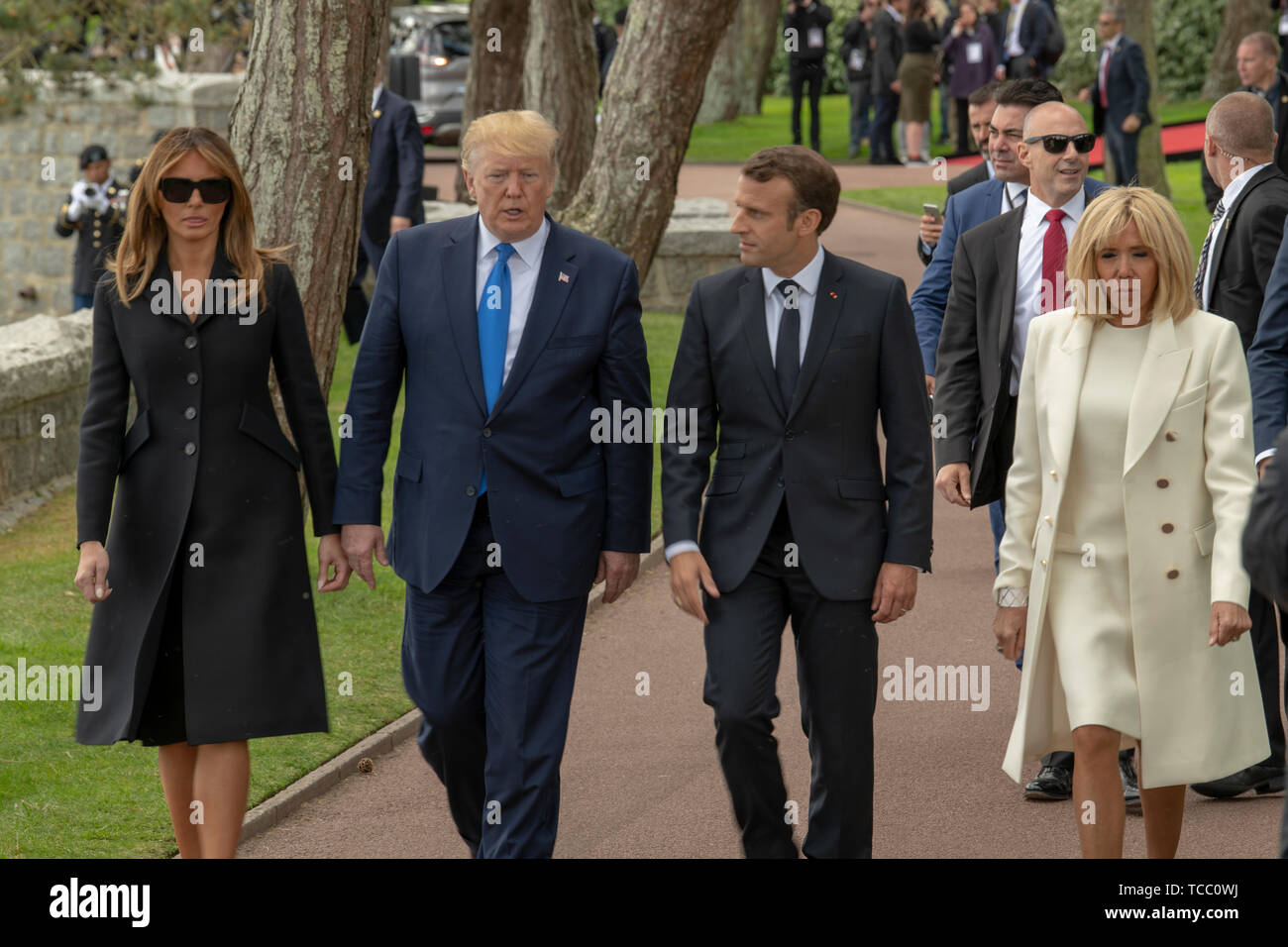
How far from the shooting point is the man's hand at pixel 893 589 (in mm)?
4816

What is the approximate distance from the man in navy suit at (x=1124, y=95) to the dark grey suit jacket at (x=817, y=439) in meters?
16.4

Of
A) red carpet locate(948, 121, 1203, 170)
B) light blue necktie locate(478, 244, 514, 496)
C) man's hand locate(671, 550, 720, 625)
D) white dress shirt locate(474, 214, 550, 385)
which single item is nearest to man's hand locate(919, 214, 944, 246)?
white dress shirt locate(474, 214, 550, 385)

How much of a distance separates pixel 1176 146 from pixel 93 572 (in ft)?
83.5

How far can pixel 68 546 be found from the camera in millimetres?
9906

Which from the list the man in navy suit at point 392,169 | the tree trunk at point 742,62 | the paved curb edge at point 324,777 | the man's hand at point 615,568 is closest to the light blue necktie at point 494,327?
the man's hand at point 615,568

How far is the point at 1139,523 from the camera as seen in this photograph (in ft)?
15.5

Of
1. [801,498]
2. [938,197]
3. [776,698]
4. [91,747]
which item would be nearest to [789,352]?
[801,498]

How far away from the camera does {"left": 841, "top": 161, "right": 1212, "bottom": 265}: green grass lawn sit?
21203mm

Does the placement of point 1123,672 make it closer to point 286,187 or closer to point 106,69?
point 286,187

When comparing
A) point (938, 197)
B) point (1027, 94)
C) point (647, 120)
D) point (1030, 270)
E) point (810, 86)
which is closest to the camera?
point (1030, 270)

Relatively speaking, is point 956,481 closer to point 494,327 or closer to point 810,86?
point 494,327

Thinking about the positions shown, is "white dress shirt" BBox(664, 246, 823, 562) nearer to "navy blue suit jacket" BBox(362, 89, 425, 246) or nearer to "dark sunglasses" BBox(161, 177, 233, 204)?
"dark sunglasses" BBox(161, 177, 233, 204)

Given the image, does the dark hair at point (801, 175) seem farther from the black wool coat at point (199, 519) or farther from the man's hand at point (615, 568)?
the black wool coat at point (199, 519)

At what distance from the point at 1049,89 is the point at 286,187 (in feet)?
11.1
